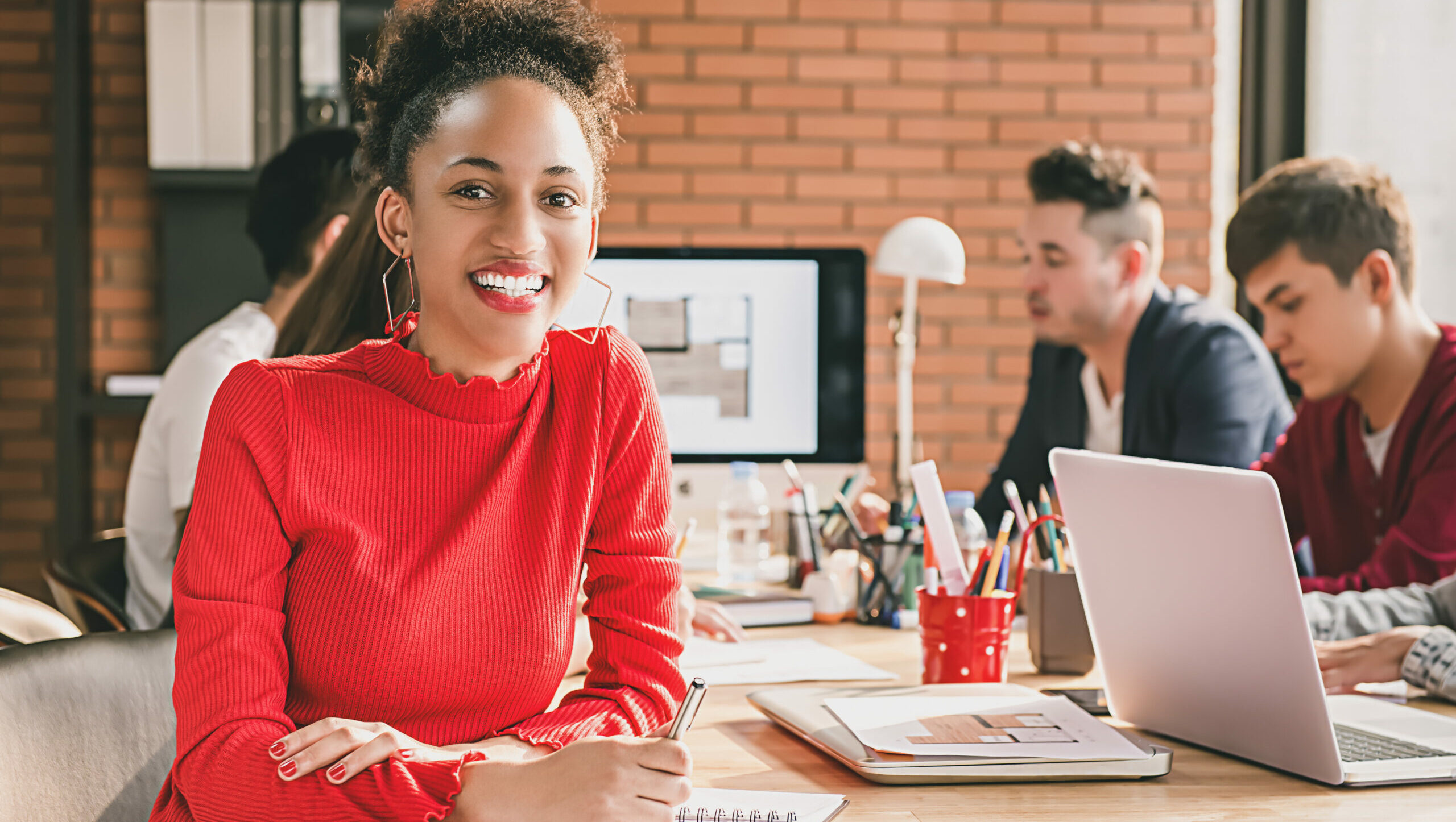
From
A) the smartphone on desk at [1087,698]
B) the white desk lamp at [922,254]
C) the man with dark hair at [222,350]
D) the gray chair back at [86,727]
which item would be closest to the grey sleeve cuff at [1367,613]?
the smartphone on desk at [1087,698]

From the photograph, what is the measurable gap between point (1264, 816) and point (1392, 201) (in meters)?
1.38

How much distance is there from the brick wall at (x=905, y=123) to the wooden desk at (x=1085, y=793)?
251 centimetres

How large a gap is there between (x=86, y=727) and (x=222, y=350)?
1.18 metres

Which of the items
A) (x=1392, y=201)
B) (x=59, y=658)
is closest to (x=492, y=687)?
(x=59, y=658)

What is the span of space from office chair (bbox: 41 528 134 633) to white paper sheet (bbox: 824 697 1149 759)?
1.11 meters

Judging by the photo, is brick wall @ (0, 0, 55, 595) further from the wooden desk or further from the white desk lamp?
the wooden desk

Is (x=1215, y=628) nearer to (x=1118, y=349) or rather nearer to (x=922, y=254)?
(x=922, y=254)

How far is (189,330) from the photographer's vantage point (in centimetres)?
337

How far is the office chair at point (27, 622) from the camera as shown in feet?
3.78

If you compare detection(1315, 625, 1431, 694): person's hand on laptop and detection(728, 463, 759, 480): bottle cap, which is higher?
detection(728, 463, 759, 480): bottle cap

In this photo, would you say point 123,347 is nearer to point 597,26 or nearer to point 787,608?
point 787,608

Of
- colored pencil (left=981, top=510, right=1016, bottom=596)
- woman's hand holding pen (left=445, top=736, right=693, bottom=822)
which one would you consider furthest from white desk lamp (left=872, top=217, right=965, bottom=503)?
woman's hand holding pen (left=445, top=736, right=693, bottom=822)

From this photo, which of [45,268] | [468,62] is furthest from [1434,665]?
[45,268]

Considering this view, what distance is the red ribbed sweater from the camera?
0.84 m
